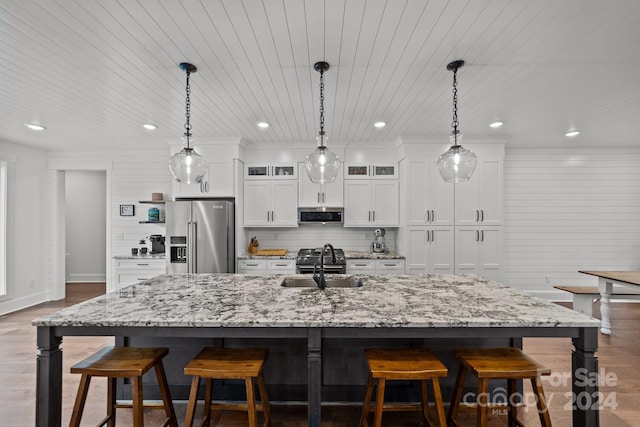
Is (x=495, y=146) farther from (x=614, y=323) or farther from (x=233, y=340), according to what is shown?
(x=233, y=340)

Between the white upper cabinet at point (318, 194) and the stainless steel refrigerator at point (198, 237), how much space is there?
3.89 ft

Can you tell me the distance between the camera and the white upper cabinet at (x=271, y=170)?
16.3ft

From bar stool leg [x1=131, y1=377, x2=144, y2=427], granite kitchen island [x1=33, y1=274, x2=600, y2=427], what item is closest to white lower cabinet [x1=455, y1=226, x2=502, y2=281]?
granite kitchen island [x1=33, y1=274, x2=600, y2=427]

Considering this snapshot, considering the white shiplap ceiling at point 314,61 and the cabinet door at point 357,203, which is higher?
the white shiplap ceiling at point 314,61

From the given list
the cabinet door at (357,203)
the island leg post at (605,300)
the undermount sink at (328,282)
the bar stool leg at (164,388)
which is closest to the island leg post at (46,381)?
the bar stool leg at (164,388)

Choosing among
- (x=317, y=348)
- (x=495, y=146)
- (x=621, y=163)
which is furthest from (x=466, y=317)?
(x=621, y=163)

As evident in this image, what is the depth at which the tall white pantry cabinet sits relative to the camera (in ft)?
15.0

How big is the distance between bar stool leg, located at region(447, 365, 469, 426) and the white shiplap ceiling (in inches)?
84.2

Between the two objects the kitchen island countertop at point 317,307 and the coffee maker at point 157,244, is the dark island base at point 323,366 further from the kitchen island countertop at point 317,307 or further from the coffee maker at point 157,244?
the coffee maker at point 157,244

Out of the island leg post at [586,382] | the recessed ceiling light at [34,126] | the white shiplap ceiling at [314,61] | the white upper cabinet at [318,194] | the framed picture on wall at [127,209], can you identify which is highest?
the white shiplap ceiling at [314,61]

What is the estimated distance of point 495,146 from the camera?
461cm

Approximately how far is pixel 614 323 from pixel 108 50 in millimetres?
6279

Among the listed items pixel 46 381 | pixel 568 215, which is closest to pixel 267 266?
pixel 46 381

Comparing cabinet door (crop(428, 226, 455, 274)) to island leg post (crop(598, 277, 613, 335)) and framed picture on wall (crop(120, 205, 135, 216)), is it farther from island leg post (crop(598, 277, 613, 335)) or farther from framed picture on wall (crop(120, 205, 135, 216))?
framed picture on wall (crop(120, 205, 135, 216))
